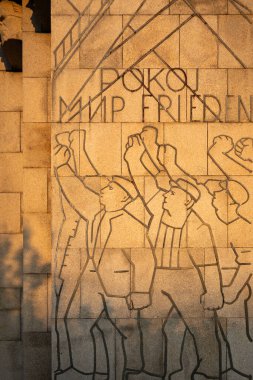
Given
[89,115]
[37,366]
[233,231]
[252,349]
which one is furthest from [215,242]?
[37,366]

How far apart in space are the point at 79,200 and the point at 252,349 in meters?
2.90

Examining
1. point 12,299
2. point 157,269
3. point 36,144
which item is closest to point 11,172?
point 36,144

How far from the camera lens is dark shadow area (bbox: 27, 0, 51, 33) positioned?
9.82 meters

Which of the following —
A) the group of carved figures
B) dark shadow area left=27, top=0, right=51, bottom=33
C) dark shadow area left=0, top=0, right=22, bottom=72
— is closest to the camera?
the group of carved figures

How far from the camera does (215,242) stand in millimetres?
8727

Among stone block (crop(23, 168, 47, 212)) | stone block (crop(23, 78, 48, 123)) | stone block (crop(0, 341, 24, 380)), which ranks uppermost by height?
stone block (crop(23, 78, 48, 123))

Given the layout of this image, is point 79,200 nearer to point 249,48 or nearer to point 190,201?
point 190,201

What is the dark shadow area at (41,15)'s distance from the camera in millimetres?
9825

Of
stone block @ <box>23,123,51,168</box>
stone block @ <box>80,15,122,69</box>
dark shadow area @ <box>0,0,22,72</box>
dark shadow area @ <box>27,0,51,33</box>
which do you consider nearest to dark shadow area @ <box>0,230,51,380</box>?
stone block @ <box>23,123,51,168</box>

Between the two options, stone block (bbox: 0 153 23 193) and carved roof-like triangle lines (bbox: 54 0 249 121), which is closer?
carved roof-like triangle lines (bbox: 54 0 249 121)

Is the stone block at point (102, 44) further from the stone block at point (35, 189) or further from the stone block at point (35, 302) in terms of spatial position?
the stone block at point (35, 302)

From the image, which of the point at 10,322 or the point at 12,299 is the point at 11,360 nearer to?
the point at 10,322

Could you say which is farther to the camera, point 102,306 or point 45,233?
point 45,233

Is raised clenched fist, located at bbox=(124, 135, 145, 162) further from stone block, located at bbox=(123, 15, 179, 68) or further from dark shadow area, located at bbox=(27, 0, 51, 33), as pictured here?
dark shadow area, located at bbox=(27, 0, 51, 33)
